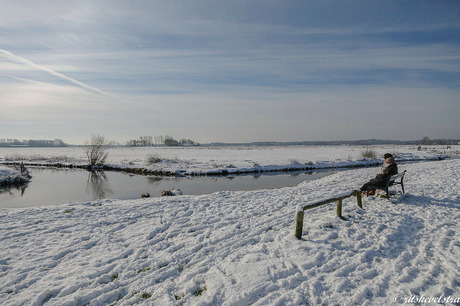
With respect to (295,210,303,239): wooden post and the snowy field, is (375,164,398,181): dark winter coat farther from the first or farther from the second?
(295,210,303,239): wooden post

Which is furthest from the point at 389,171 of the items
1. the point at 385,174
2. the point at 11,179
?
the point at 11,179

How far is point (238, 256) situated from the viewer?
17.3 ft

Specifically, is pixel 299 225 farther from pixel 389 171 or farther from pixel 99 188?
pixel 99 188

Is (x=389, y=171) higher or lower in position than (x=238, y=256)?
higher

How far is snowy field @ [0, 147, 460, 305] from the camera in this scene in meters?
4.05

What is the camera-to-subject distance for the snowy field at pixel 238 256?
4.05m

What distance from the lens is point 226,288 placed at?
13.7ft

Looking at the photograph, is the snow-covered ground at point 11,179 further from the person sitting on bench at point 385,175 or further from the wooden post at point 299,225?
the person sitting on bench at point 385,175

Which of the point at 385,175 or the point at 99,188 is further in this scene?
the point at 99,188

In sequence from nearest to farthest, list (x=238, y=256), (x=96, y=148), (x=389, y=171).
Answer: (x=238, y=256)
(x=389, y=171)
(x=96, y=148)

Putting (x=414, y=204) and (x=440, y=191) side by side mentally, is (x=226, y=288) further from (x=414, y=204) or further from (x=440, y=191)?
(x=440, y=191)

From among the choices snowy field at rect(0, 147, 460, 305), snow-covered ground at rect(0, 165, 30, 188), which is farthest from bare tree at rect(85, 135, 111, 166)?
snowy field at rect(0, 147, 460, 305)

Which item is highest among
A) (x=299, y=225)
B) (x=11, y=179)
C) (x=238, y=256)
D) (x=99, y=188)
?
(x=299, y=225)

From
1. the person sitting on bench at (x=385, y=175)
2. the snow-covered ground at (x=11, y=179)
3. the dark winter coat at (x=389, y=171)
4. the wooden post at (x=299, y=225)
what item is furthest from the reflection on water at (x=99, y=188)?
the dark winter coat at (x=389, y=171)
